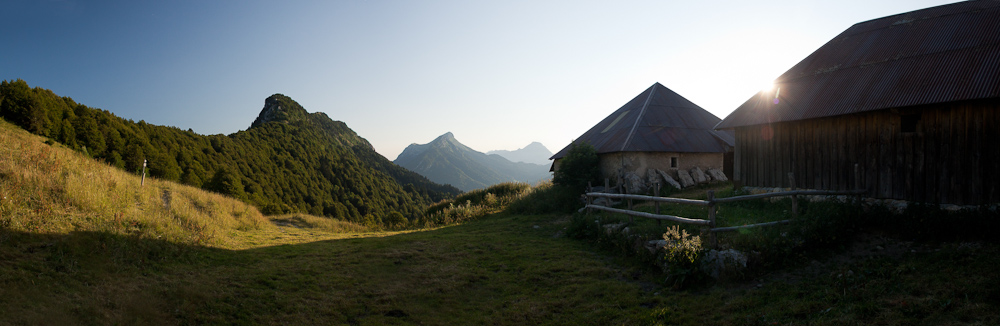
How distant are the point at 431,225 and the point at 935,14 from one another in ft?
60.8

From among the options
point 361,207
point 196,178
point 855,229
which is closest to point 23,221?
point 855,229

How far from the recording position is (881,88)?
422 inches

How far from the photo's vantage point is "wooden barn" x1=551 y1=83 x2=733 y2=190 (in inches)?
789

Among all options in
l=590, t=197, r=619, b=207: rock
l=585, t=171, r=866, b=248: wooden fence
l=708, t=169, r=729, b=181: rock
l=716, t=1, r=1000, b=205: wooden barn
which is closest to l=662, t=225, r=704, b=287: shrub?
l=585, t=171, r=866, b=248: wooden fence

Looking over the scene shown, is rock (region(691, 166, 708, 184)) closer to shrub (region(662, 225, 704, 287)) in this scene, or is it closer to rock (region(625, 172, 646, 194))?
rock (region(625, 172, 646, 194))

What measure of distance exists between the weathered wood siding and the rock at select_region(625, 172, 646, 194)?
6.03 m

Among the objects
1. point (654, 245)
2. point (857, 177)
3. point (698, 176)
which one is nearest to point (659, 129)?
point (698, 176)

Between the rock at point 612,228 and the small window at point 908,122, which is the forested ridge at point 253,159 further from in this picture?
the small window at point 908,122

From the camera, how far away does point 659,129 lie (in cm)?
2178

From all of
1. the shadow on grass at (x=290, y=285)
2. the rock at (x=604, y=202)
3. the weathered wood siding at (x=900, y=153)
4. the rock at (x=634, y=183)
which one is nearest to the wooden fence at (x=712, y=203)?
the weathered wood siding at (x=900, y=153)

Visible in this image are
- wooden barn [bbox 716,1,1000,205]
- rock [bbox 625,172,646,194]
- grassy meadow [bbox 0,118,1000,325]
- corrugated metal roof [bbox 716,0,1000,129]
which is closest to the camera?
A: grassy meadow [bbox 0,118,1000,325]

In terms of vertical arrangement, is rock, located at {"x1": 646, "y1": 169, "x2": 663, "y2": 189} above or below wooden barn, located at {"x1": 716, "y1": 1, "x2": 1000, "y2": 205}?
below

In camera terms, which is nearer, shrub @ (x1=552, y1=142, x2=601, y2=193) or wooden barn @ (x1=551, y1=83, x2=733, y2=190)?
wooden barn @ (x1=551, y1=83, x2=733, y2=190)

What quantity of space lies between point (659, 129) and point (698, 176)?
10.6 feet
